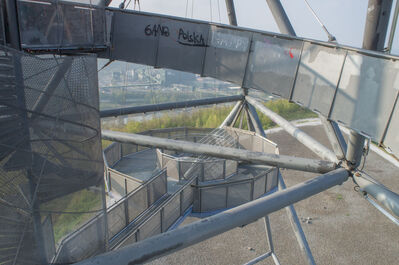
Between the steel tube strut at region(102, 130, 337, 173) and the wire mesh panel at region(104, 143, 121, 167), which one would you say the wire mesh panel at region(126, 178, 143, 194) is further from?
the wire mesh panel at region(104, 143, 121, 167)

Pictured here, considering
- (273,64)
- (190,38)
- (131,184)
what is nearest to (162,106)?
(190,38)

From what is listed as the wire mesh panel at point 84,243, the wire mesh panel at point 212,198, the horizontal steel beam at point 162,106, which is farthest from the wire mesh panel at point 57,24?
the wire mesh panel at point 84,243

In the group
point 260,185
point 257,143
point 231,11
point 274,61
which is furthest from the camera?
point 257,143

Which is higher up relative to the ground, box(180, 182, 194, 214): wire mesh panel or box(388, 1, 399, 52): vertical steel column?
box(388, 1, 399, 52): vertical steel column

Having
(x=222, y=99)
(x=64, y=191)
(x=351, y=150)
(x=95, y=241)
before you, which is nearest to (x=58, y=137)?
(x=64, y=191)

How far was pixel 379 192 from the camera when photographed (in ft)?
20.0

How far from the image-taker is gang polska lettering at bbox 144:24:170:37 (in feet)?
34.7

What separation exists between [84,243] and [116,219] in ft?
12.5

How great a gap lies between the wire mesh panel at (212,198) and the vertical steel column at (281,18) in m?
5.80

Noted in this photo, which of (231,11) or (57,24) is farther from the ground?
(231,11)

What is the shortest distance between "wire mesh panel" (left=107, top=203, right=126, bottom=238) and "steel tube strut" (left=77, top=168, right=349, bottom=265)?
3423 mm

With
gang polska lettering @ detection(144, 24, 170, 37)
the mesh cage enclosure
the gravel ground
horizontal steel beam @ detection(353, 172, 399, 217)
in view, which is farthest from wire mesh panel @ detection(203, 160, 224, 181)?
the mesh cage enclosure

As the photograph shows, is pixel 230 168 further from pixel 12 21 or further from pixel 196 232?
pixel 12 21

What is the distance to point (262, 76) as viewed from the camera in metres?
9.22
